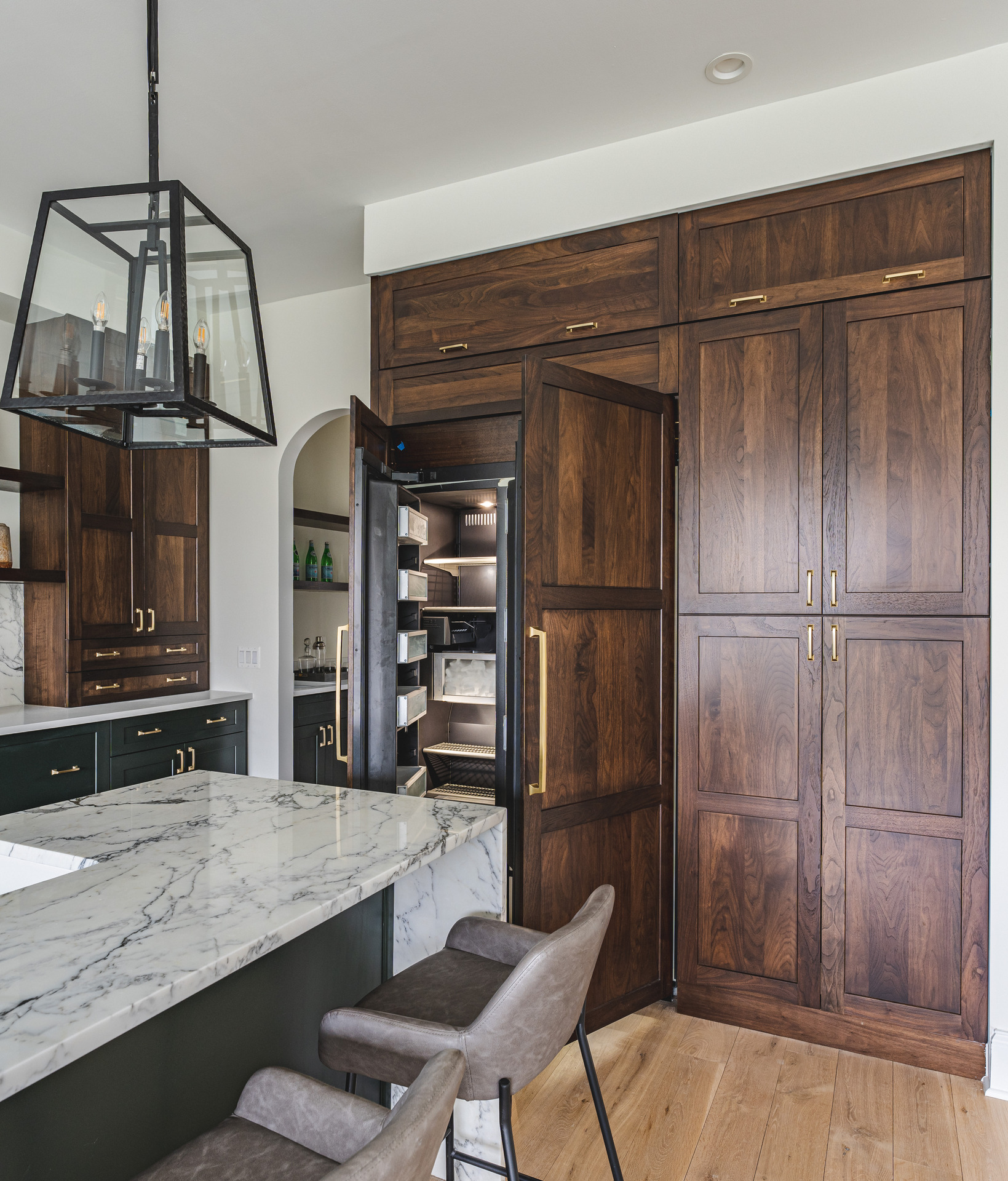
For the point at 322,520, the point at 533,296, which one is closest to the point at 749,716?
the point at 533,296

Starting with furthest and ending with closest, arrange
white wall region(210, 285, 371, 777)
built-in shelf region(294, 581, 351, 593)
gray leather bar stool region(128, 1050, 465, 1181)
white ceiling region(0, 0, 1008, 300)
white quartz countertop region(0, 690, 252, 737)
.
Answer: built-in shelf region(294, 581, 351, 593)
white wall region(210, 285, 371, 777)
white quartz countertop region(0, 690, 252, 737)
white ceiling region(0, 0, 1008, 300)
gray leather bar stool region(128, 1050, 465, 1181)

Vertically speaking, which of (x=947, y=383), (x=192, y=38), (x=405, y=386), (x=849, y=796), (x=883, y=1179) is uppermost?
(x=192, y=38)

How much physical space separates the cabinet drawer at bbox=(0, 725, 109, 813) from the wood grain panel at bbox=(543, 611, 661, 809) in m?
2.01

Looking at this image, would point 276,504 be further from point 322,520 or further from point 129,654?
point 129,654

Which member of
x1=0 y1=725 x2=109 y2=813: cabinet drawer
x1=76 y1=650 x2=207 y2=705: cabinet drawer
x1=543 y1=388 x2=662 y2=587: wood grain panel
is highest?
x1=543 y1=388 x2=662 y2=587: wood grain panel

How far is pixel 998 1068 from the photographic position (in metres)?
2.15

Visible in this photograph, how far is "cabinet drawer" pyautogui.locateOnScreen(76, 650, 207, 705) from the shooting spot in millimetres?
3652

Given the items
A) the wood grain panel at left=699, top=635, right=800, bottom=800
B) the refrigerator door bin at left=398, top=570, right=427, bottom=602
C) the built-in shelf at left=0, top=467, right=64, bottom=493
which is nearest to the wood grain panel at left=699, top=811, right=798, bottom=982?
the wood grain panel at left=699, top=635, right=800, bottom=800

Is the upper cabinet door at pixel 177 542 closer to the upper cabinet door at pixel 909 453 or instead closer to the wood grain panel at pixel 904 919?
the upper cabinet door at pixel 909 453

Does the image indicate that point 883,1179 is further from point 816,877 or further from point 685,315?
point 685,315

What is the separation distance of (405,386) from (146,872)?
7.33 feet

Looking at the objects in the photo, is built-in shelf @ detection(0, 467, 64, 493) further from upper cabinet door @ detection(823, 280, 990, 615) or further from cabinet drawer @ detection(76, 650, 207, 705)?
upper cabinet door @ detection(823, 280, 990, 615)

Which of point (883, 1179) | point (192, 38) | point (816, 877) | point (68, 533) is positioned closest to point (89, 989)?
point (883, 1179)

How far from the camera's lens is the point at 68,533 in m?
3.59
